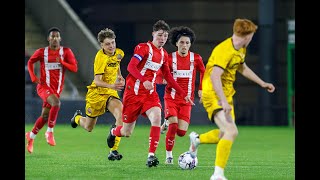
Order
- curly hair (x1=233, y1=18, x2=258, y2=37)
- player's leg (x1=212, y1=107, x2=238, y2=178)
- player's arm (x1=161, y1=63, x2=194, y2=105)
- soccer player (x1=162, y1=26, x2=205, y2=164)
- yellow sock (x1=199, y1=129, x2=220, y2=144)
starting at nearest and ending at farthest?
player's leg (x1=212, y1=107, x2=238, y2=178) < curly hair (x1=233, y1=18, x2=258, y2=37) < yellow sock (x1=199, y1=129, x2=220, y2=144) < player's arm (x1=161, y1=63, x2=194, y2=105) < soccer player (x1=162, y1=26, x2=205, y2=164)

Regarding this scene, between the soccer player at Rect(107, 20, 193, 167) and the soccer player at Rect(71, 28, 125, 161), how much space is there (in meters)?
0.40

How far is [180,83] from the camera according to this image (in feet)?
49.0

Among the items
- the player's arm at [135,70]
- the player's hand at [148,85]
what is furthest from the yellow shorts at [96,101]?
the player's hand at [148,85]

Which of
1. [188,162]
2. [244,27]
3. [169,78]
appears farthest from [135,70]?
[244,27]

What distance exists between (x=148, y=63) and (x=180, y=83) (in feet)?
4.45

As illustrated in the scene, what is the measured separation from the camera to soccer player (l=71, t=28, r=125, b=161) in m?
14.6

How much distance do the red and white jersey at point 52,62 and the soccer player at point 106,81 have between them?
1.85 meters

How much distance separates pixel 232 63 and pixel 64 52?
5879mm

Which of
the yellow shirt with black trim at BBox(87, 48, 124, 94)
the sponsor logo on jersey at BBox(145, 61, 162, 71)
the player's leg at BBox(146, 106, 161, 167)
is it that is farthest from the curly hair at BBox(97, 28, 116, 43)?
the player's leg at BBox(146, 106, 161, 167)

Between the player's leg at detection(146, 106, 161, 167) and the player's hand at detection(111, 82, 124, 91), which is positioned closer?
the player's leg at detection(146, 106, 161, 167)

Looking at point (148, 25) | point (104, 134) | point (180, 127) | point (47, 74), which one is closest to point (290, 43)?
point (148, 25)

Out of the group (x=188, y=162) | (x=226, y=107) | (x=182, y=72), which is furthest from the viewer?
(x=182, y=72)

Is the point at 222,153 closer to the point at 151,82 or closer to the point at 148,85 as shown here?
the point at 148,85

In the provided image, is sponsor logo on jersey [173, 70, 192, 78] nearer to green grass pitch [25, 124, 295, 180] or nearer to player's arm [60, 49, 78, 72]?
green grass pitch [25, 124, 295, 180]
